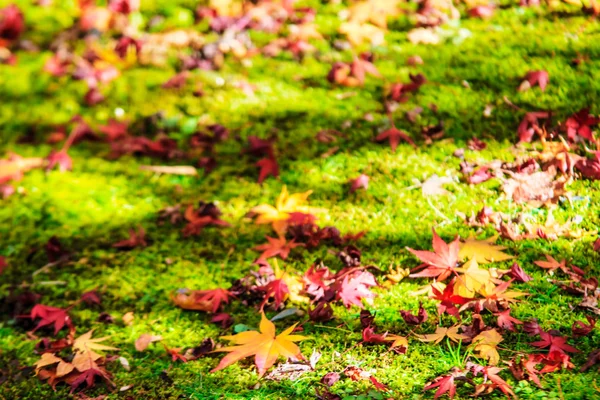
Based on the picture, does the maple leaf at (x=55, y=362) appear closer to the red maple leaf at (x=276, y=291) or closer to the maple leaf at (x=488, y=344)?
the red maple leaf at (x=276, y=291)

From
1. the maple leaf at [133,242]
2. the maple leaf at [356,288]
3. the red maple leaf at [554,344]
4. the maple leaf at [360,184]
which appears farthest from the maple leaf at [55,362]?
the red maple leaf at [554,344]

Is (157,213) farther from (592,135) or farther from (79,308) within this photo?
(592,135)

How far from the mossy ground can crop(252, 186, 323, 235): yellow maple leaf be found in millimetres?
72

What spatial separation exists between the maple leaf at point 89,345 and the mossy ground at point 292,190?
79 millimetres

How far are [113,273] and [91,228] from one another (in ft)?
Result: 1.36

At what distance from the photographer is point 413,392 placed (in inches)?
72.7

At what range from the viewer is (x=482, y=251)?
7.38ft

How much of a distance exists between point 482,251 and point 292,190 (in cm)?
104

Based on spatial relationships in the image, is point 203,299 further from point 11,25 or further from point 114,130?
point 11,25

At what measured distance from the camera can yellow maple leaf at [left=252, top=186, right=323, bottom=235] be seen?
9.09 ft

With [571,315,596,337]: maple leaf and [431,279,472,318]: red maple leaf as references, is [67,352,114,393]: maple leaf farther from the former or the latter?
[571,315,596,337]: maple leaf

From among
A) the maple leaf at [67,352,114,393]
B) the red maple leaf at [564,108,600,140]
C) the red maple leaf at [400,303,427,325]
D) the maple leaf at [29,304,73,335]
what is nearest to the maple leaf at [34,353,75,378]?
the maple leaf at [67,352,114,393]

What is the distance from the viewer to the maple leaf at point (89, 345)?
2.20 meters

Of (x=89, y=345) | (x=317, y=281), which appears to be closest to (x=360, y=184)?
(x=317, y=281)
